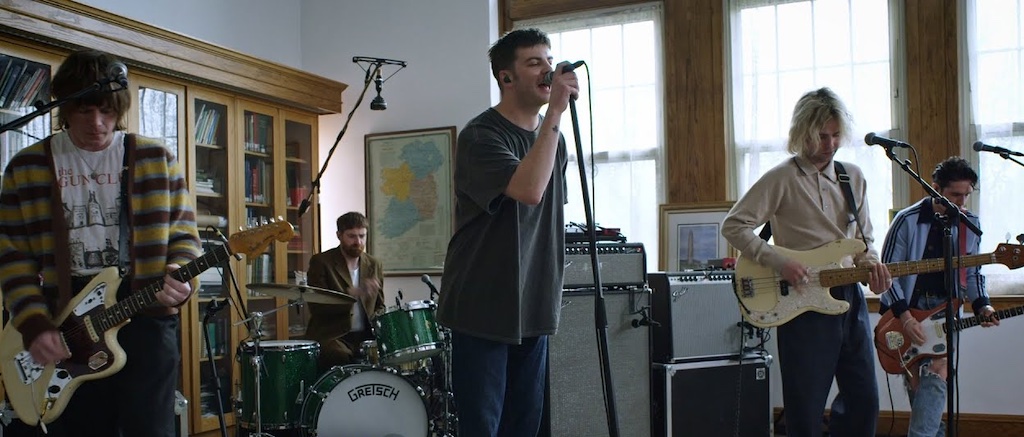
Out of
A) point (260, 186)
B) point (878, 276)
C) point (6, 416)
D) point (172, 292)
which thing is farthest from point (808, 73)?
point (6, 416)

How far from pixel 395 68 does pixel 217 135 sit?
1.33 metres

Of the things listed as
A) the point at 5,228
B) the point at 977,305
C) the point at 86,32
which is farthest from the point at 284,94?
the point at 977,305

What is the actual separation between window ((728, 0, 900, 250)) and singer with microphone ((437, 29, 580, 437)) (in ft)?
11.2

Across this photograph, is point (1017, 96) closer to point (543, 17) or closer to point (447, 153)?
point (543, 17)

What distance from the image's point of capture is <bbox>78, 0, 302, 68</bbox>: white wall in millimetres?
4934

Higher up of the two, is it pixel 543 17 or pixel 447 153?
pixel 543 17

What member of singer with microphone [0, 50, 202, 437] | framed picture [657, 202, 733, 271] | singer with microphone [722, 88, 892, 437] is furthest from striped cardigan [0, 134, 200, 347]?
framed picture [657, 202, 733, 271]

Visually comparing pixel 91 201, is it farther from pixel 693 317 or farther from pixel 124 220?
pixel 693 317

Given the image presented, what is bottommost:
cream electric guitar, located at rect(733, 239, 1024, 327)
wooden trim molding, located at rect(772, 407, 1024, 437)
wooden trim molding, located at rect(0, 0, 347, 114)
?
wooden trim molding, located at rect(772, 407, 1024, 437)

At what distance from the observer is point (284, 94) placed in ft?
17.3

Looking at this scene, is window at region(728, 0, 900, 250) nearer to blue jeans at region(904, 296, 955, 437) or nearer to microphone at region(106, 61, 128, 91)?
blue jeans at region(904, 296, 955, 437)

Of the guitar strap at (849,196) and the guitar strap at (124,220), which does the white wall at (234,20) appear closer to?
the guitar strap at (124,220)

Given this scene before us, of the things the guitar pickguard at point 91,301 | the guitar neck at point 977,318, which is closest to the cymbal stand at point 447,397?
the guitar pickguard at point 91,301

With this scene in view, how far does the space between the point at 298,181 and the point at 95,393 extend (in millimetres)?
3629
